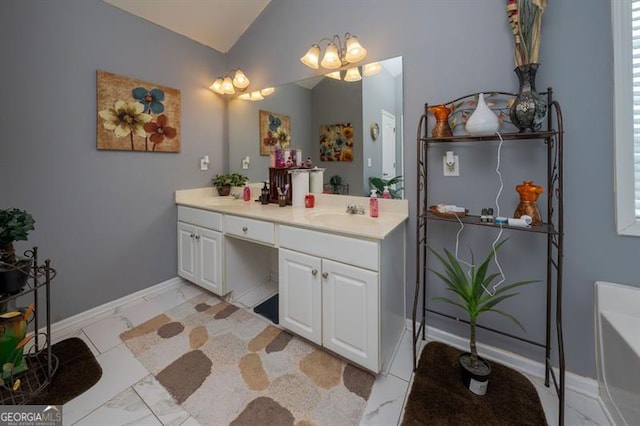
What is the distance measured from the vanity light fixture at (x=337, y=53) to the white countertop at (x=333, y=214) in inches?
37.7

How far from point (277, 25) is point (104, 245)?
88.8 inches

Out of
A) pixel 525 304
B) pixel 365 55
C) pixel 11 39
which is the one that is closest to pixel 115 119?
pixel 11 39

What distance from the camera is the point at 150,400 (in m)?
1.29

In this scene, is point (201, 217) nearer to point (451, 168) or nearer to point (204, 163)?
point (204, 163)

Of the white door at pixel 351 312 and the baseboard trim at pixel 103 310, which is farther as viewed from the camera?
the baseboard trim at pixel 103 310

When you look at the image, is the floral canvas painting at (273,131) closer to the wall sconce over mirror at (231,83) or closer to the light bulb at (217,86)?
the wall sconce over mirror at (231,83)

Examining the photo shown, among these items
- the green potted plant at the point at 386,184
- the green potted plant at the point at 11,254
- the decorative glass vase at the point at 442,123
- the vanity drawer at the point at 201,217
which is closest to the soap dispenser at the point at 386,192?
the green potted plant at the point at 386,184

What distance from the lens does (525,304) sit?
1.45 m

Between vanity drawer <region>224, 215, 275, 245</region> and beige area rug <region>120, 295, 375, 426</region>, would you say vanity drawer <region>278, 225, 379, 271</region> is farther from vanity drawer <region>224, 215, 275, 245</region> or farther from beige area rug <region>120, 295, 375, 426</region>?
beige area rug <region>120, 295, 375, 426</region>

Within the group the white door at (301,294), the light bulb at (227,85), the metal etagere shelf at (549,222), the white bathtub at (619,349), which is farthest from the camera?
the light bulb at (227,85)

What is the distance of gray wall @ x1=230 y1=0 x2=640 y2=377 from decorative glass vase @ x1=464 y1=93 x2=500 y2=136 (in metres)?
0.21

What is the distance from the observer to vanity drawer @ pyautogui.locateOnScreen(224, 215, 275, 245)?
175cm

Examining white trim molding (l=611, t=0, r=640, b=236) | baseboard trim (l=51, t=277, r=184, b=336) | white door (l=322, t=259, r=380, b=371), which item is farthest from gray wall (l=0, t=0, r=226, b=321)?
white trim molding (l=611, t=0, r=640, b=236)

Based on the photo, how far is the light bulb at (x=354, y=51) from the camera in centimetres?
177
